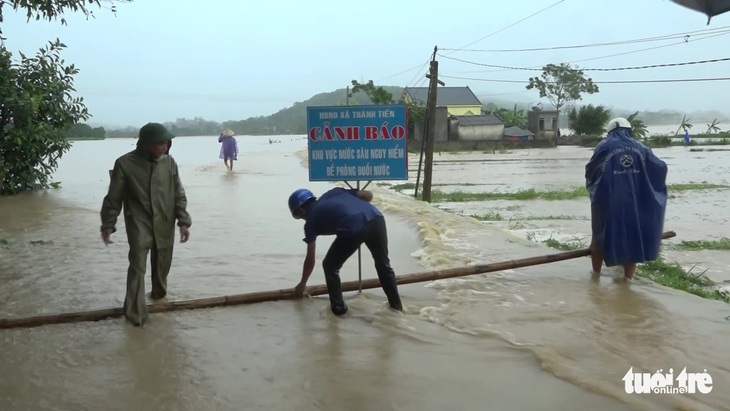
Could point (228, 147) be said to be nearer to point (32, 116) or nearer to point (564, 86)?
point (32, 116)

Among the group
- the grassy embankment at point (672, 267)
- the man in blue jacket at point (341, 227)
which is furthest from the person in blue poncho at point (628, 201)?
the man in blue jacket at point (341, 227)

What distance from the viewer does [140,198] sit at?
5.21 metres

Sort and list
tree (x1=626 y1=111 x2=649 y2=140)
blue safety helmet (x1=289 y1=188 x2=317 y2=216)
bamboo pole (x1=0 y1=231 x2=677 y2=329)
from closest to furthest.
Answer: bamboo pole (x1=0 y1=231 x2=677 y2=329)
blue safety helmet (x1=289 y1=188 x2=317 y2=216)
tree (x1=626 y1=111 x2=649 y2=140)

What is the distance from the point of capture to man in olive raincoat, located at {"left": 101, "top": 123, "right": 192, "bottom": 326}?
204 inches

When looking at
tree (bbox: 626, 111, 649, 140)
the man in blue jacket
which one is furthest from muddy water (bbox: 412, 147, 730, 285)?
tree (bbox: 626, 111, 649, 140)

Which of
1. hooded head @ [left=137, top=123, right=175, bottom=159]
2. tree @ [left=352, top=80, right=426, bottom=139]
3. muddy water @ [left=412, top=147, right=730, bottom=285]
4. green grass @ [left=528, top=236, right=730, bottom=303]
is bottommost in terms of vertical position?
muddy water @ [left=412, top=147, right=730, bottom=285]

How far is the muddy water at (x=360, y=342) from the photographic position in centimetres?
392

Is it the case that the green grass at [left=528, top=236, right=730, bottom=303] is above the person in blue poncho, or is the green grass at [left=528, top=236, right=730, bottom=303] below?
below

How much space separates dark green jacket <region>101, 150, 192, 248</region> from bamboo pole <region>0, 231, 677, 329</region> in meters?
0.68

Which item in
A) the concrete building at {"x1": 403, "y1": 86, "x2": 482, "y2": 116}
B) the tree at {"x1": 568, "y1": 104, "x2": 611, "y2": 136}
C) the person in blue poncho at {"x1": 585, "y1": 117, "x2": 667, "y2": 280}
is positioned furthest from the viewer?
the concrete building at {"x1": 403, "y1": 86, "x2": 482, "y2": 116}

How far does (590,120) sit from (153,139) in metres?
58.6

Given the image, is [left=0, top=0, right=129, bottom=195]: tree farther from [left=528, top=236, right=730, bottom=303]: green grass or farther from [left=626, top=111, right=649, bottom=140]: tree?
[left=626, top=111, right=649, bottom=140]: tree

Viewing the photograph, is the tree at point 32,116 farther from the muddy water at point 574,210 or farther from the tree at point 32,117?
the muddy water at point 574,210

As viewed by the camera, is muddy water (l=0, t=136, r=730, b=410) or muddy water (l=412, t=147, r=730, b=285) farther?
muddy water (l=412, t=147, r=730, b=285)
